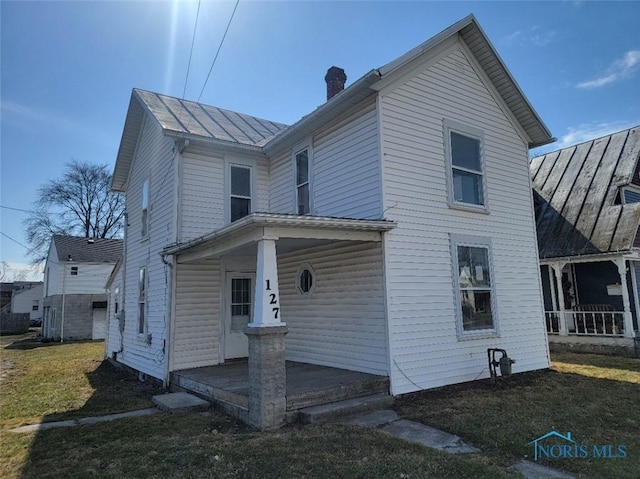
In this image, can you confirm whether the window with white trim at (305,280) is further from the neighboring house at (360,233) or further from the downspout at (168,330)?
the downspout at (168,330)

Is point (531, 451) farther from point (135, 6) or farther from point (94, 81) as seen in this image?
point (94, 81)

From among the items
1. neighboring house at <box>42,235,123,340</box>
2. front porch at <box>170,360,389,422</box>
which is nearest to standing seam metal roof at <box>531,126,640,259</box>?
front porch at <box>170,360,389,422</box>

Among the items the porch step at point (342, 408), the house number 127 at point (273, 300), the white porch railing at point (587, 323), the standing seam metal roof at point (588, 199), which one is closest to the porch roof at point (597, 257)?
the standing seam metal roof at point (588, 199)

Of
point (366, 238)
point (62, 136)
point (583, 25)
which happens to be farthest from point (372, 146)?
point (62, 136)

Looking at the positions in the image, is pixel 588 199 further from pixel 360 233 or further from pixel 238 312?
pixel 238 312

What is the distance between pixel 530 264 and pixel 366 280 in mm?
4648

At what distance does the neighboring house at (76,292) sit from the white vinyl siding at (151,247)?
14563mm

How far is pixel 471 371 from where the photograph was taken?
26.1 ft

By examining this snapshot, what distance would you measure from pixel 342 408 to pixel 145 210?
8.11 meters

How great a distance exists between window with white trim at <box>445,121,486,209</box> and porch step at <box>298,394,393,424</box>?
4.14m

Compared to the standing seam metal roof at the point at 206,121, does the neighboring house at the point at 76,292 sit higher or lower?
lower

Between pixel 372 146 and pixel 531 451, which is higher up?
pixel 372 146

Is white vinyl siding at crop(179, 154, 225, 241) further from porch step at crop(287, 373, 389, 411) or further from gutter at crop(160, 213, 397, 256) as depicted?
porch step at crop(287, 373, 389, 411)

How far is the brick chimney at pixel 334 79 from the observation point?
10672 millimetres
